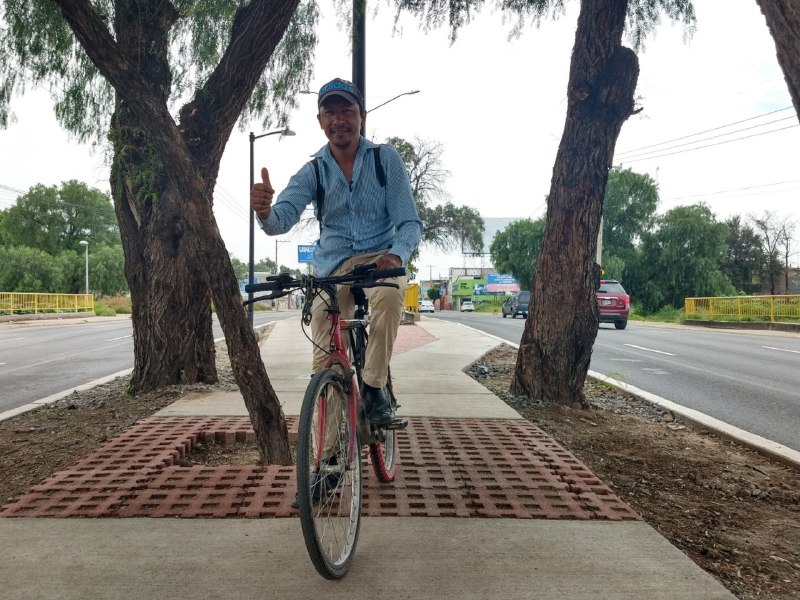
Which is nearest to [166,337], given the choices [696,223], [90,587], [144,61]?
[144,61]

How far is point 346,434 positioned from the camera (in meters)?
2.81

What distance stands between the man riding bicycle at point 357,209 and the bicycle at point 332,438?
134 mm

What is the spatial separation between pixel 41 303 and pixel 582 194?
3623 centimetres

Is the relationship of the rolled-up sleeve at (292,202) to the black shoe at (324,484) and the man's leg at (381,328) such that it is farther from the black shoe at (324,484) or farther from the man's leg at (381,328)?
the black shoe at (324,484)

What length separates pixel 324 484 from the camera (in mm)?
2535

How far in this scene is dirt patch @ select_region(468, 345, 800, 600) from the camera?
115 inches

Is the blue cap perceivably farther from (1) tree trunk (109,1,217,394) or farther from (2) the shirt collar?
(1) tree trunk (109,1,217,394)

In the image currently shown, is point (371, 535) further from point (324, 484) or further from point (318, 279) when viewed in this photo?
point (318, 279)

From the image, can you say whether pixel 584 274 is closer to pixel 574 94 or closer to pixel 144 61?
pixel 574 94

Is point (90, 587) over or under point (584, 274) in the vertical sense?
under

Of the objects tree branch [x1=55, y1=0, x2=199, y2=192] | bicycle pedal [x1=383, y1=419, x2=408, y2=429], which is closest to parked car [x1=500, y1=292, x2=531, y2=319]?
tree branch [x1=55, y1=0, x2=199, y2=192]

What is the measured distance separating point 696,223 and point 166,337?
1865 inches

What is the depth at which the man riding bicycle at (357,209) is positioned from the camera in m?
3.25

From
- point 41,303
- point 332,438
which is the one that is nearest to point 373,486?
point 332,438
